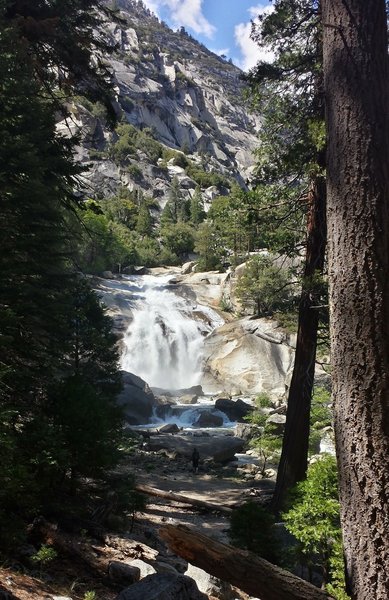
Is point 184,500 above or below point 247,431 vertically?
above

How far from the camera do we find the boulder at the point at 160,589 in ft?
10.6

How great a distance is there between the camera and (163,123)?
5049 inches

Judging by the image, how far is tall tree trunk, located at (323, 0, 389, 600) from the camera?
8.13ft

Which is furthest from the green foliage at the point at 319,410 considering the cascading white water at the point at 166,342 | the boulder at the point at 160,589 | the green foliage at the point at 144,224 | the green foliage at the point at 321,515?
the green foliage at the point at 144,224

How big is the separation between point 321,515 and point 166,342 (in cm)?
3262

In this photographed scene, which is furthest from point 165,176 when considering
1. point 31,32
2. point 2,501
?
point 2,501

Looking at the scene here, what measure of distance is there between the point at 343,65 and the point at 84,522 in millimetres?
5386

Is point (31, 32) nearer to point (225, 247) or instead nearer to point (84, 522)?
point (84, 522)

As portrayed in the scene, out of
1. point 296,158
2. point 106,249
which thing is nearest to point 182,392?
point 106,249

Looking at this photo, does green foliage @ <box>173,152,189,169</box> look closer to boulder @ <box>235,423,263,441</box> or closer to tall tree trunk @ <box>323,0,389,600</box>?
boulder @ <box>235,423,263,441</box>

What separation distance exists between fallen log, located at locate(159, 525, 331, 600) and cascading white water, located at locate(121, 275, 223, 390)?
3209cm

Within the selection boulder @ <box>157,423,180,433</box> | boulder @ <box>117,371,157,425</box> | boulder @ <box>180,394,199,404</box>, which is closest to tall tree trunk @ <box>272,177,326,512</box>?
boulder @ <box>157,423,180,433</box>

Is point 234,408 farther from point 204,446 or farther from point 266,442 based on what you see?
point 266,442

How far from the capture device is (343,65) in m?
2.94
